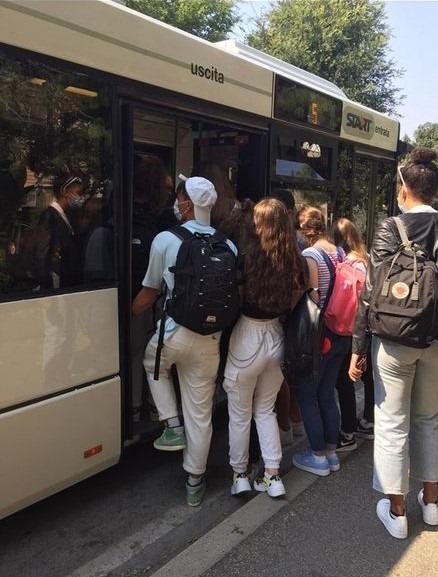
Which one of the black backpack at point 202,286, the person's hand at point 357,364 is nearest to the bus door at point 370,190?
the person's hand at point 357,364

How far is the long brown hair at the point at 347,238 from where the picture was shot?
394 cm

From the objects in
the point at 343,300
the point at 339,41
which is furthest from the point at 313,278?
the point at 339,41

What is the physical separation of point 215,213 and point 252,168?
33.8 inches

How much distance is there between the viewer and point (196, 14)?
21.1 meters

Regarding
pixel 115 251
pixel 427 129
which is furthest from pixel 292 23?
pixel 115 251

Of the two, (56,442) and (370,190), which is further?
(370,190)

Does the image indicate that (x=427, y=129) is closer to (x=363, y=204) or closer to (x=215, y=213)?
(x=363, y=204)

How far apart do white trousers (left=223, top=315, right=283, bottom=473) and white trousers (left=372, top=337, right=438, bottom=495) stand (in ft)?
2.06

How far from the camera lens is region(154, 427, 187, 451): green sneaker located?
331 centimetres

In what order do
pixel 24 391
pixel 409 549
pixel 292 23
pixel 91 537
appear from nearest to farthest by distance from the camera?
pixel 24 391 → pixel 409 549 → pixel 91 537 → pixel 292 23

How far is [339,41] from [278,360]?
2533cm

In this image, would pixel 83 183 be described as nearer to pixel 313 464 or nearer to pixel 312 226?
pixel 312 226

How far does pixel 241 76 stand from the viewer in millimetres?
3973

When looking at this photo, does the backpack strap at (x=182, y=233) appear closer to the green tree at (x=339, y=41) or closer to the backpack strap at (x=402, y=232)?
the backpack strap at (x=402, y=232)
